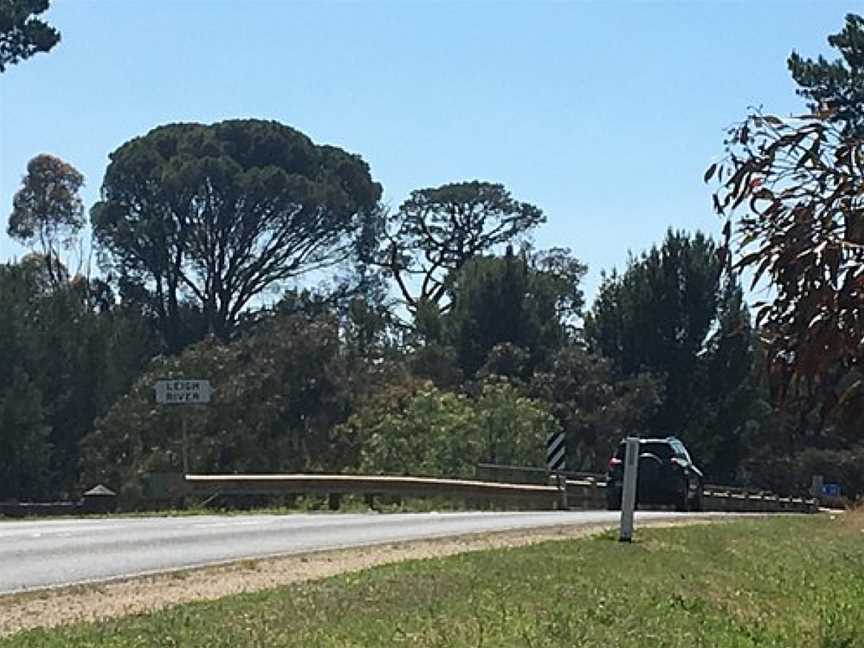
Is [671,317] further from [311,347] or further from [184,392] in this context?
[184,392]

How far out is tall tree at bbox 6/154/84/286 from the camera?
71812 millimetres

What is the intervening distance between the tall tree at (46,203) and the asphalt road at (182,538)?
47.5 m

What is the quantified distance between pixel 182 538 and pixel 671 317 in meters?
44.0

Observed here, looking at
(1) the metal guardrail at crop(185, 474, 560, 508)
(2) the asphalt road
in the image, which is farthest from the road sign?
(2) the asphalt road

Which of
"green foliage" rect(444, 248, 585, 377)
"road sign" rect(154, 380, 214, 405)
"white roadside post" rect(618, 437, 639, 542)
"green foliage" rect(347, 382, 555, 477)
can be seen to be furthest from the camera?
"green foliage" rect(444, 248, 585, 377)

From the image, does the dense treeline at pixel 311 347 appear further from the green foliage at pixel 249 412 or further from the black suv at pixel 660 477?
the black suv at pixel 660 477

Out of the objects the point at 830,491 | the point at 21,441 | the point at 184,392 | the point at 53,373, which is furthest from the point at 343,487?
the point at 830,491

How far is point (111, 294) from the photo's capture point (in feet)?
211

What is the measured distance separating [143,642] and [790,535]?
14.7 meters

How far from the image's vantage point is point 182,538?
19.9 meters

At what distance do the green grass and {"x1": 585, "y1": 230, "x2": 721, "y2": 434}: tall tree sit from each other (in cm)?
4272

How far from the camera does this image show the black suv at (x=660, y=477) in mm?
33969

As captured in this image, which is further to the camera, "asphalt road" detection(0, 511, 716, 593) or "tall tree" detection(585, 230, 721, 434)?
"tall tree" detection(585, 230, 721, 434)

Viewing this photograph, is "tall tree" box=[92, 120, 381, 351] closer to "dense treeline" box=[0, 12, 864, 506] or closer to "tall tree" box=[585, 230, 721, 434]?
"dense treeline" box=[0, 12, 864, 506]
